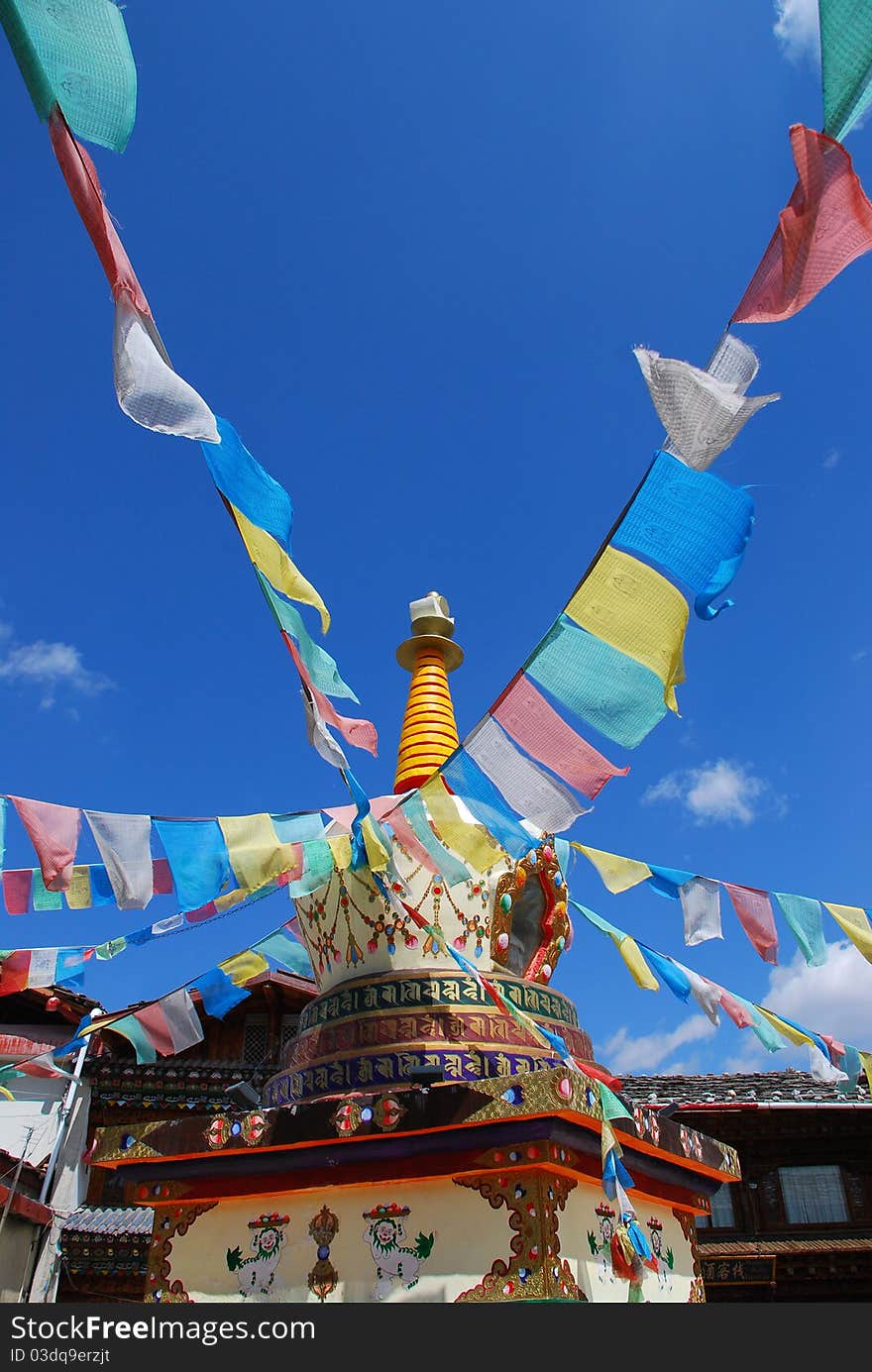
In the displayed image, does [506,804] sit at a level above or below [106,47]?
below

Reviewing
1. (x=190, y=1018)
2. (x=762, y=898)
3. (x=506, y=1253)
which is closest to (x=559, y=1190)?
(x=506, y=1253)

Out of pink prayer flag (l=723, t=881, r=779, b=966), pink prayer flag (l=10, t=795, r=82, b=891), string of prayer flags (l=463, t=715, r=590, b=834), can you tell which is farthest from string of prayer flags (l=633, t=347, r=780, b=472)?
pink prayer flag (l=723, t=881, r=779, b=966)

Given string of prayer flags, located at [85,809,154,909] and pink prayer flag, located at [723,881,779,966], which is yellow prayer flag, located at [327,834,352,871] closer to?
string of prayer flags, located at [85,809,154,909]

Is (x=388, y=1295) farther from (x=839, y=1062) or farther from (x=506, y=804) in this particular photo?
(x=839, y=1062)

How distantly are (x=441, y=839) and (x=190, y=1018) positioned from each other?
11.0ft

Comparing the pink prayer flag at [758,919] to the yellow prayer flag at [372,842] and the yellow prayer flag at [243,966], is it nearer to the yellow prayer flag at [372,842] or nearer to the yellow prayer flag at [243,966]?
the yellow prayer flag at [372,842]

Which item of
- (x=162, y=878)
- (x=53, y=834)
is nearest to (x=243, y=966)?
(x=162, y=878)

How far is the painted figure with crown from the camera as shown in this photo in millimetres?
4621

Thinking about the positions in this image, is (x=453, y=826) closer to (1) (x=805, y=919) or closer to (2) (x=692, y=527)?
(2) (x=692, y=527)

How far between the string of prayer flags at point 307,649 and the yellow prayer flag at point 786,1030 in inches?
199

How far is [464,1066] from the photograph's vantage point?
5.38 metres

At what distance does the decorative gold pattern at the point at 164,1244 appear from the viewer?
17.4 ft

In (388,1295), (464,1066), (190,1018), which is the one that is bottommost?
(388,1295)

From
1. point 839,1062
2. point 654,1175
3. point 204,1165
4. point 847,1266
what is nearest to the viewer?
point 204,1165
